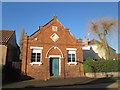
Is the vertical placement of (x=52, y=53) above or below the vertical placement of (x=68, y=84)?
above

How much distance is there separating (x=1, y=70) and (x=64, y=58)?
28.3ft

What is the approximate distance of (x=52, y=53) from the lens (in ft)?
58.1

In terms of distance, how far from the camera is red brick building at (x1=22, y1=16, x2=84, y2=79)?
1656 cm

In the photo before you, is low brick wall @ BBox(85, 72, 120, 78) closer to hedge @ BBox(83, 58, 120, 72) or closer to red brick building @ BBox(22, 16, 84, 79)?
hedge @ BBox(83, 58, 120, 72)

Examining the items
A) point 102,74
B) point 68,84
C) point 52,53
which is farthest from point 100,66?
point 68,84

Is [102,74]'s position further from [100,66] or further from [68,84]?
[68,84]

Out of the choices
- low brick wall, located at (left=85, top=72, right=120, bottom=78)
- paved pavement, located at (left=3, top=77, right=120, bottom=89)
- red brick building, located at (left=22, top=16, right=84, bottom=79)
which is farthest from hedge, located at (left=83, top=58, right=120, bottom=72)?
paved pavement, located at (left=3, top=77, right=120, bottom=89)

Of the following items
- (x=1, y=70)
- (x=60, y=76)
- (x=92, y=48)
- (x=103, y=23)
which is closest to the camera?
(x=1, y=70)

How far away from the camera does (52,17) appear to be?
19.4 metres

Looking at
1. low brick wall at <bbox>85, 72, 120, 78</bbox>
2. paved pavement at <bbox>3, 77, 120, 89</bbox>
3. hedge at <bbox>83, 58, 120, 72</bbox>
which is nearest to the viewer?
paved pavement at <bbox>3, 77, 120, 89</bbox>

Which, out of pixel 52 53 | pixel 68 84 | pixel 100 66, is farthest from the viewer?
pixel 100 66

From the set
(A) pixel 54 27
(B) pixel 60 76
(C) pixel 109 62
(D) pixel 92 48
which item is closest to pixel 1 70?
(B) pixel 60 76

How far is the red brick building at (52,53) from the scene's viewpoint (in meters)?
16.6

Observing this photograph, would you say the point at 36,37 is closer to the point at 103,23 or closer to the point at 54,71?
the point at 54,71
